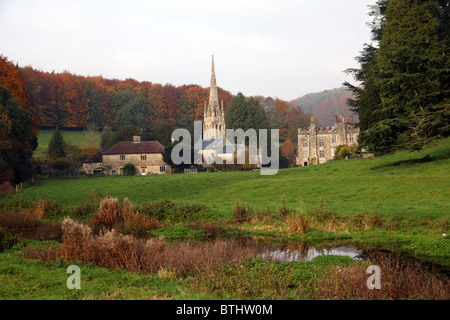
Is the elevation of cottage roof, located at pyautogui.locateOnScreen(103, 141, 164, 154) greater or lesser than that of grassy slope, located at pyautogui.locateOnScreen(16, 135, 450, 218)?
greater

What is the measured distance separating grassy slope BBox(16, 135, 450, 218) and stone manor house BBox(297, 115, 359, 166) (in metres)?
41.9

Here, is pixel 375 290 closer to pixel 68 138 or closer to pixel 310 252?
pixel 310 252

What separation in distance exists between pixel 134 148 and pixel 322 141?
36.6 m

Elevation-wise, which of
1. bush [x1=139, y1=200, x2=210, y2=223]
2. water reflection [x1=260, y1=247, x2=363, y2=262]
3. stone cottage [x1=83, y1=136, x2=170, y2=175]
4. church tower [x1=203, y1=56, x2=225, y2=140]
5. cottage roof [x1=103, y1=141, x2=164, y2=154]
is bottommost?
water reflection [x1=260, y1=247, x2=363, y2=262]

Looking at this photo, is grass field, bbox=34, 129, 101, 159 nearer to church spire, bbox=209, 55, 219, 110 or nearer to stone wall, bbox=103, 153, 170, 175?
stone wall, bbox=103, 153, 170, 175

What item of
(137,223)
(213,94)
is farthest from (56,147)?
(137,223)

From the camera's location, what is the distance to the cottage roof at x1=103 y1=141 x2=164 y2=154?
247ft

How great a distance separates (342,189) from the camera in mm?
27156

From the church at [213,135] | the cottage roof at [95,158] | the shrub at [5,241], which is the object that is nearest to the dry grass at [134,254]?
the shrub at [5,241]

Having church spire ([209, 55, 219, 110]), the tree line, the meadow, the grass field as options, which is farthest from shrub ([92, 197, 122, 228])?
church spire ([209, 55, 219, 110])
